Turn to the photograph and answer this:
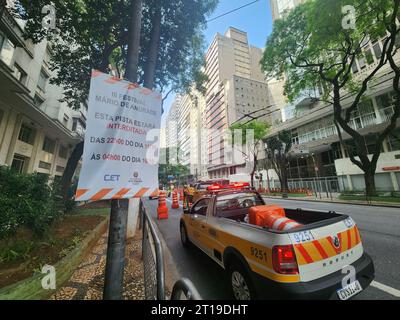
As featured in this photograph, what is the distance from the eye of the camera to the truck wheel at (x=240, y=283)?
2404 mm

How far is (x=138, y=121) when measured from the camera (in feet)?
6.55

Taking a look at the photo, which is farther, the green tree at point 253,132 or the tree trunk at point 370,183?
the green tree at point 253,132

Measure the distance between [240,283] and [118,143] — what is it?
97.8 inches

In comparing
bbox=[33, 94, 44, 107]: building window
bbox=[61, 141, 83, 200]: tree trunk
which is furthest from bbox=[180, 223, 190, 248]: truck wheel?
bbox=[33, 94, 44, 107]: building window

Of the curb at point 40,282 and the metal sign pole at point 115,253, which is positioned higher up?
the metal sign pole at point 115,253

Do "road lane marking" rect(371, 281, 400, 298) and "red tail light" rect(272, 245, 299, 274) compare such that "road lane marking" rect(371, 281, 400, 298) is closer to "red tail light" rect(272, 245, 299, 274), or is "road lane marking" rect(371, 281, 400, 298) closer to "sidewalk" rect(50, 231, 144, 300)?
"red tail light" rect(272, 245, 299, 274)

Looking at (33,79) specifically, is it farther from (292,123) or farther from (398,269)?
(292,123)

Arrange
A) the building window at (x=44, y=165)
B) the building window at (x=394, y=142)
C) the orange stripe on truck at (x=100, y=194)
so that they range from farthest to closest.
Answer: the building window at (x=394, y=142) → the building window at (x=44, y=165) → the orange stripe on truck at (x=100, y=194)

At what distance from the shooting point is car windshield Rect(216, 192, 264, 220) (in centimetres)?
419

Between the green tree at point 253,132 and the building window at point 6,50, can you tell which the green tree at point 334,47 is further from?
the building window at point 6,50

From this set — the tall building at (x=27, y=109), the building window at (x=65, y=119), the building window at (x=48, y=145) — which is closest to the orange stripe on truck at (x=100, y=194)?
the tall building at (x=27, y=109)

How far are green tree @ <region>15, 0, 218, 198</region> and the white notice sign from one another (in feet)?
1.54

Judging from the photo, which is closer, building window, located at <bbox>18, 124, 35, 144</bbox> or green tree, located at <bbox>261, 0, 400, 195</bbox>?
green tree, located at <bbox>261, 0, 400, 195</bbox>

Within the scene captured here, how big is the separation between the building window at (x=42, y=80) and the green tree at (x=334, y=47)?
18289 mm
